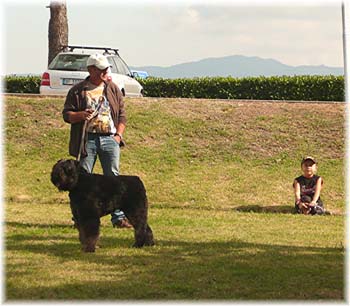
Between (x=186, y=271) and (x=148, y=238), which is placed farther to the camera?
(x=148, y=238)

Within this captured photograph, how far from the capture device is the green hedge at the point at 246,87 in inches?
910

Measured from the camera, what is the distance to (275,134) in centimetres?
1739

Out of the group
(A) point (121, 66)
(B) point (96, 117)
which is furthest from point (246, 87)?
(B) point (96, 117)

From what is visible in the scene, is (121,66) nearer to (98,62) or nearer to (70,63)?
(70,63)

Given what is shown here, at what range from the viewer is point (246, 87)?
79.6 feet

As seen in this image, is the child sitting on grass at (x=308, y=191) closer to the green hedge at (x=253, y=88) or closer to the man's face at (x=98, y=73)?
the man's face at (x=98, y=73)

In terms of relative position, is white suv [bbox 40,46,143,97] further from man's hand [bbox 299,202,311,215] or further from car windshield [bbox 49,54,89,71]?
man's hand [bbox 299,202,311,215]

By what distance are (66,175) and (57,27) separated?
55.2 ft

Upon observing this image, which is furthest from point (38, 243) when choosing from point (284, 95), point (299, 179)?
point (284, 95)

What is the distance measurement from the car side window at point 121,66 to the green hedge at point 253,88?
2.24m

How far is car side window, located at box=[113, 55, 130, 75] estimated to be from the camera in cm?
2216

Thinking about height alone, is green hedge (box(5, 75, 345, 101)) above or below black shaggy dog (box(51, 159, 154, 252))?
above

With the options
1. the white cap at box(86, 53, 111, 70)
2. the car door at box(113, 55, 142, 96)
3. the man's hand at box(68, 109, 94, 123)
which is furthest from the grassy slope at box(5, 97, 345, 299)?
the car door at box(113, 55, 142, 96)

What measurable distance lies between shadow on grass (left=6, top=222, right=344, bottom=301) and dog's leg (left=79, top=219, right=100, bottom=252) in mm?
118
